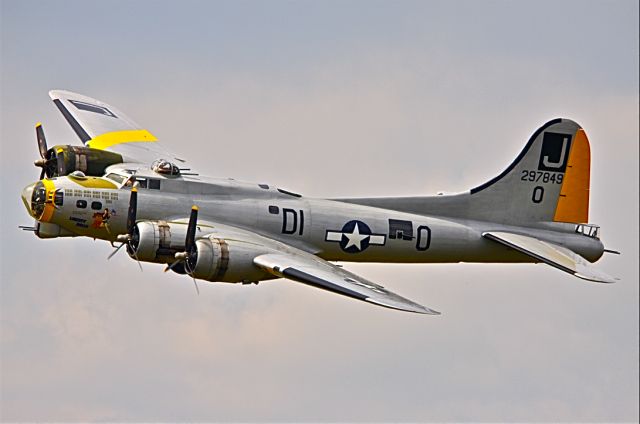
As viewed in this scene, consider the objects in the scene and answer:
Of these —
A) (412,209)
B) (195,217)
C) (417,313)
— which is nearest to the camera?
(417,313)

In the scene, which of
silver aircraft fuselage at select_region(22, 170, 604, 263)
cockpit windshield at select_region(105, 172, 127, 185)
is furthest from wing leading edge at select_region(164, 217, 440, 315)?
cockpit windshield at select_region(105, 172, 127, 185)

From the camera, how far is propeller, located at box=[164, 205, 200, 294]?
119 ft

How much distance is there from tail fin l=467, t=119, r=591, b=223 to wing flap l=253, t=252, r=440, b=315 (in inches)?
321

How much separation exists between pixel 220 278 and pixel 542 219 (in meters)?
11.4

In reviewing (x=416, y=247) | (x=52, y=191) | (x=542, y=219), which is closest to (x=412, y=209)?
(x=416, y=247)

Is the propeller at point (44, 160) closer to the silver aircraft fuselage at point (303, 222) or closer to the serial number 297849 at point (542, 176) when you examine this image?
the silver aircraft fuselage at point (303, 222)

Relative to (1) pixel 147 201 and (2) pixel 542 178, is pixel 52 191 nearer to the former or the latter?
(1) pixel 147 201

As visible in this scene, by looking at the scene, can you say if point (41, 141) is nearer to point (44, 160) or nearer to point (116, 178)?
point (44, 160)

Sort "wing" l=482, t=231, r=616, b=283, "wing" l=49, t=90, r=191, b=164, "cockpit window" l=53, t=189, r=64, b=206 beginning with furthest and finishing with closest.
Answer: "wing" l=49, t=90, r=191, b=164 → "wing" l=482, t=231, r=616, b=283 → "cockpit window" l=53, t=189, r=64, b=206

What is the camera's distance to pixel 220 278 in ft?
119

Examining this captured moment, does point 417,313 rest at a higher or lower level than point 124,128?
lower

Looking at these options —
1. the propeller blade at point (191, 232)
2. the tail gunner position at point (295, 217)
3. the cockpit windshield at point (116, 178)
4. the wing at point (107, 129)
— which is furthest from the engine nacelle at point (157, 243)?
the wing at point (107, 129)

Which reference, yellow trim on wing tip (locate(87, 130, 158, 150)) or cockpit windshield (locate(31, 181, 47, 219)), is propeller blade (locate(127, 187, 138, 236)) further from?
yellow trim on wing tip (locate(87, 130, 158, 150))

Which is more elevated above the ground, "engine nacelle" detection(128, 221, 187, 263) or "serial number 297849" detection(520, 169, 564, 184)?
A: "serial number 297849" detection(520, 169, 564, 184)
